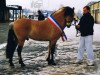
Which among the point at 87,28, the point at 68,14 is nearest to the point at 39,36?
the point at 68,14

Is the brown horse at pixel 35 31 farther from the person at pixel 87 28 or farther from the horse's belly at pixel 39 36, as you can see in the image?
the person at pixel 87 28

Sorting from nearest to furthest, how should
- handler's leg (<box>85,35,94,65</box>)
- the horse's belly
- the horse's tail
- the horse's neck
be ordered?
the horse's tail
the horse's belly
handler's leg (<box>85,35,94,65</box>)
the horse's neck

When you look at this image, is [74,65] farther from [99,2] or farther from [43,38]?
[99,2]

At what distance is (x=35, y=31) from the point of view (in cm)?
1033

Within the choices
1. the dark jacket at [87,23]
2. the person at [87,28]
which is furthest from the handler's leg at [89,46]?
the dark jacket at [87,23]

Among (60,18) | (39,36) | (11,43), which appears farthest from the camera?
(60,18)

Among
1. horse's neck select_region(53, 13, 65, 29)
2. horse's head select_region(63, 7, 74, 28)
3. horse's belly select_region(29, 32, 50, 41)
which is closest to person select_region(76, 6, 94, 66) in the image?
horse's head select_region(63, 7, 74, 28)

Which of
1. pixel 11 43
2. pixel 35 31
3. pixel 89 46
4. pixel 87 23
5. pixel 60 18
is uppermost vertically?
pixel 60 18

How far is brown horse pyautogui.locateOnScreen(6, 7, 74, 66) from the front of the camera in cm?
1014

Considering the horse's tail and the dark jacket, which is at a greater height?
the dark jacket

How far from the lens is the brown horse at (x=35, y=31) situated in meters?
10.1

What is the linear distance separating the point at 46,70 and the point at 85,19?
86.7 inches

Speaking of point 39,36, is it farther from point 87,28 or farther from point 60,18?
point 87,28

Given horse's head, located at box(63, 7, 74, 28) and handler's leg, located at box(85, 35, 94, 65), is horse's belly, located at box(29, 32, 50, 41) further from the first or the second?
handler's leg, located at box(85, 35, 94, 65)
